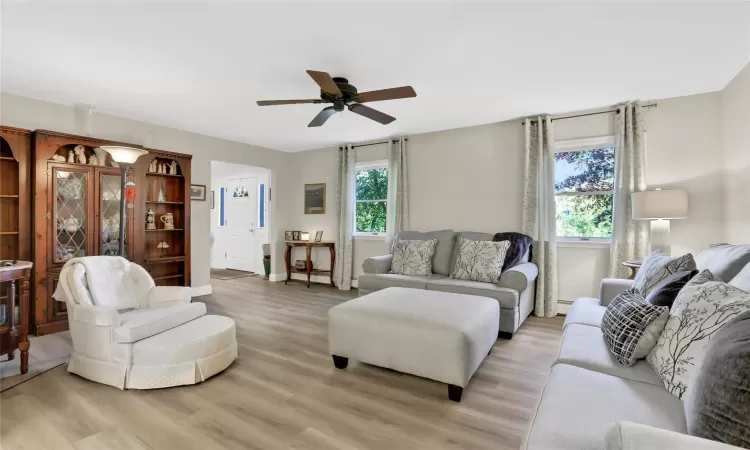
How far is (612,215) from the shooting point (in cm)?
386

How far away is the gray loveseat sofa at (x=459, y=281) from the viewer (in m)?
3.28

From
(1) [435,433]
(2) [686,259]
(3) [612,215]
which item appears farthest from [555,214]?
(1) [435,433]

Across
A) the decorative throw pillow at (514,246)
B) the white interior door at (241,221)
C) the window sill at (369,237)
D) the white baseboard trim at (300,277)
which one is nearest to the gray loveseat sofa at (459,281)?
the decorative throw pillow at (514,246)

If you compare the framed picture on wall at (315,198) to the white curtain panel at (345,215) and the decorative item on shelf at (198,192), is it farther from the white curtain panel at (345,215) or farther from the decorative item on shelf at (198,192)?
the decorative item on shelf at (198,192)

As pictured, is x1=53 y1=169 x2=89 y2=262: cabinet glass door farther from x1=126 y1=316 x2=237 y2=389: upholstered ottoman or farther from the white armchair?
x1=126 y1=316 x2=237 y2=389: upholstered ottoman

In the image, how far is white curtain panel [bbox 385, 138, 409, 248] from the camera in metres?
5.11

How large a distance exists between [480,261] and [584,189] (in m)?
1.62

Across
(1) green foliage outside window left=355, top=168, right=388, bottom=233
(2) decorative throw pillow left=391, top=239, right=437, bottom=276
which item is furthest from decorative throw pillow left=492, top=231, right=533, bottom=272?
(1) green foliage outside window left=355, top=168, right=388, bottom=233

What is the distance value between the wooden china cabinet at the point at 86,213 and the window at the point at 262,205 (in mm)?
2379

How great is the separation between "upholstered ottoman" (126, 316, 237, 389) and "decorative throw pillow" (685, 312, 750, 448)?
252 cm

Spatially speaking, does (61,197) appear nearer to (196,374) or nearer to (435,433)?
(196,374)

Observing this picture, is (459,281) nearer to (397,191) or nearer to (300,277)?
(397,191)

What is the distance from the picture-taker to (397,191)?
5168 mm

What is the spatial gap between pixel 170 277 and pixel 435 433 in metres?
4.10
